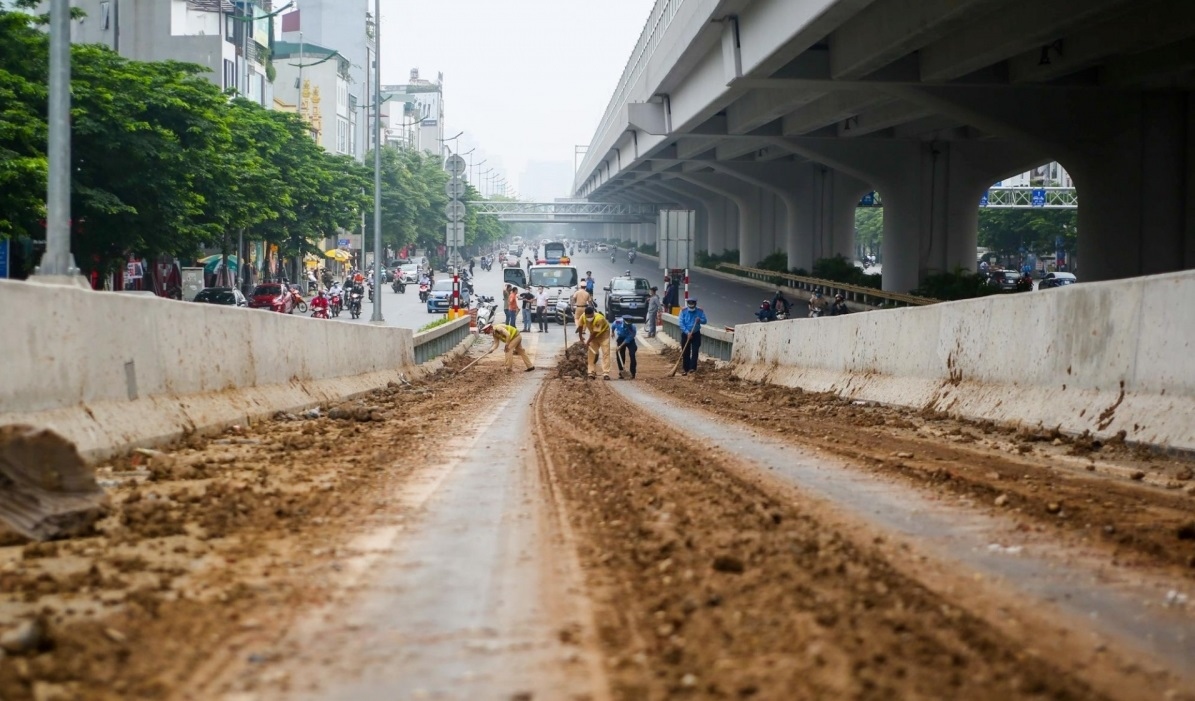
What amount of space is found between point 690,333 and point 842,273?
121ft

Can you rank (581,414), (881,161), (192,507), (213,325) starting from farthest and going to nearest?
(881,161) → (581,414) → (213,325) → (192,507)

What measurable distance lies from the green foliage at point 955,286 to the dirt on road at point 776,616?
132 feet

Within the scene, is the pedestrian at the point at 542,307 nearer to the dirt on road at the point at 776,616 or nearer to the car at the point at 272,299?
the car at the point at 272,299

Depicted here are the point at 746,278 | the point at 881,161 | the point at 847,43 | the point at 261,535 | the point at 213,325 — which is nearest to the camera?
the point at 261,535

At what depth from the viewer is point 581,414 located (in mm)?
17328

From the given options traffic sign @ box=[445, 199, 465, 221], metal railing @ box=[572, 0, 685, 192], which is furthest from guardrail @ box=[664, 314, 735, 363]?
traffic sign @ box=[445, 199, 465, 221]

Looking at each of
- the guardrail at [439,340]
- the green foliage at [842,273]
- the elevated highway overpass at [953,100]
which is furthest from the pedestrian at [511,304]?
the green foliage at [842,273]

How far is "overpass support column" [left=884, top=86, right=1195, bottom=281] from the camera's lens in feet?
113

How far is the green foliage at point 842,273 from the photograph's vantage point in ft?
213

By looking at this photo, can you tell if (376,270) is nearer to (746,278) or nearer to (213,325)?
(213,325)

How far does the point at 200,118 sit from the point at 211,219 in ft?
22.0

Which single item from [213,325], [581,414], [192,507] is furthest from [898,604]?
[581,414]

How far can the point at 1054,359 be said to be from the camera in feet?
44.3

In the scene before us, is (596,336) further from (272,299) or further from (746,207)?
(746,207)
